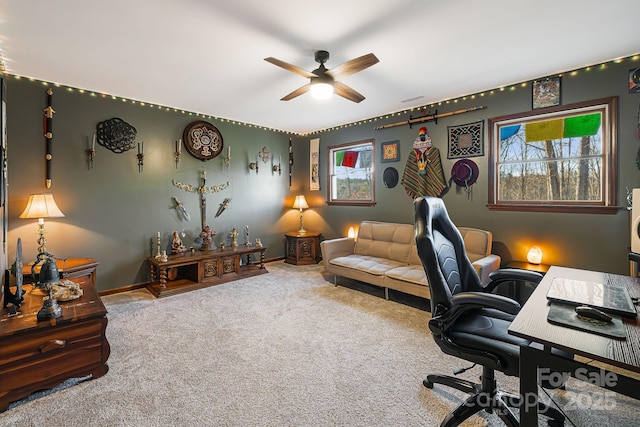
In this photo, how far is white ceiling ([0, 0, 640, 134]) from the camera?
204 centimetres

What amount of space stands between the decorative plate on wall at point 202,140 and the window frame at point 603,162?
3.94m

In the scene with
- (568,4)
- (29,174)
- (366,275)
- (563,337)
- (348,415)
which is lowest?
(348,415)

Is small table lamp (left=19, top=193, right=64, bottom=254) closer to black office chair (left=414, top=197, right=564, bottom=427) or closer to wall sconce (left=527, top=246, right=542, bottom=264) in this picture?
black office chair (left=414, top=197, right=564, bottom=427)

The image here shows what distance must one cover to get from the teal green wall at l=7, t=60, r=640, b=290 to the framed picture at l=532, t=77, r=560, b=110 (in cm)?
7

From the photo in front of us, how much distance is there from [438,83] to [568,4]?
4.67ft

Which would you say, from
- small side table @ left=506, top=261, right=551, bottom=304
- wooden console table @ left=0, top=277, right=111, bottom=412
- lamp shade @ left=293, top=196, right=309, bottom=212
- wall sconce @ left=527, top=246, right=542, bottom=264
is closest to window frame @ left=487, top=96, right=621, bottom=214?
wall sconce @ left=527, top=246, right=542, bottom=264

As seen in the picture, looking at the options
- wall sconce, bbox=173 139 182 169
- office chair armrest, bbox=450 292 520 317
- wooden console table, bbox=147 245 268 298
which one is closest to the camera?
office chair armrest, bbox=450 292 520 317

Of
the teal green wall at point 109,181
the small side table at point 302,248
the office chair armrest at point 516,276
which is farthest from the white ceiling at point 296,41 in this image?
the small side table at point 302,248

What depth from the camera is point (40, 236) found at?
3.30 m

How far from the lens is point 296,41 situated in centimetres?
246

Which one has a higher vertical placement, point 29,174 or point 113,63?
point 113,63

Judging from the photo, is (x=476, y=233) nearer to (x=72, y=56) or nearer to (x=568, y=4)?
(x=568, y=4)

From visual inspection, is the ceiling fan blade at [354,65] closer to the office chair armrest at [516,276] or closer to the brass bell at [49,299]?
the office chair armrest at [516,276]

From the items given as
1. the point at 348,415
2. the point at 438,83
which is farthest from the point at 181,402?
the point at 438,83
